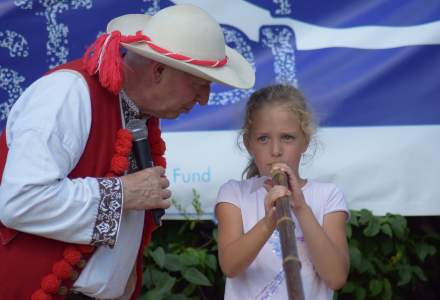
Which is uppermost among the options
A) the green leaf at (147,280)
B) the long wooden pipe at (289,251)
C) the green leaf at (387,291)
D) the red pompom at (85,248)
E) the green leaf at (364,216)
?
the green leaf at (364,216)

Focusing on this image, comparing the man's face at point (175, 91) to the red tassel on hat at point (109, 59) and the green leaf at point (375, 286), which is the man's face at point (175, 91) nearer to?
the red tassel on hat at point (109, 59)

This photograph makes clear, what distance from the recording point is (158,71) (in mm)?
2668

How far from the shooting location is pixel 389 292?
13.2ft

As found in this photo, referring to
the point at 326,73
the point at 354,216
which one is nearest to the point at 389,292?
the point at 354,216

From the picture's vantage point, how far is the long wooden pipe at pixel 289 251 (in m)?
1.83

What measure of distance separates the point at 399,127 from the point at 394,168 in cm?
17

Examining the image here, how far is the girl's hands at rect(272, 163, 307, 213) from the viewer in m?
2.70

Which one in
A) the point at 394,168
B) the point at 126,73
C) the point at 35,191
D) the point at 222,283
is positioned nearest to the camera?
the point at 35,191

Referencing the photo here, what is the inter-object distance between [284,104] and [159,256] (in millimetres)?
1043

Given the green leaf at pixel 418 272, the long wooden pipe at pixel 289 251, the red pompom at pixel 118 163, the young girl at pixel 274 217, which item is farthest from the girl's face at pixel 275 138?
the green leaf at pixel 418 272

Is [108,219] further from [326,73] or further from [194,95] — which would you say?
[326,73]

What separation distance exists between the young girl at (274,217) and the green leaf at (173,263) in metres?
0.87

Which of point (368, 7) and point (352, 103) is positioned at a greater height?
point (368, 7)

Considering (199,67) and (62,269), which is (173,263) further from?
(199,67)
